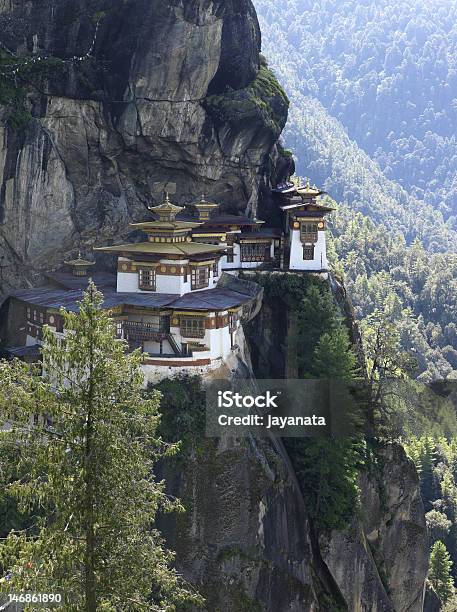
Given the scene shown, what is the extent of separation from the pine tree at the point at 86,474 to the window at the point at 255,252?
109ft

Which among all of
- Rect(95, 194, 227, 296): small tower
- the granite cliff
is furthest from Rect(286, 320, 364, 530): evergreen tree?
Rect(95, 194, 227, 296): small tower

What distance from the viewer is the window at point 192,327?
37.8 meters

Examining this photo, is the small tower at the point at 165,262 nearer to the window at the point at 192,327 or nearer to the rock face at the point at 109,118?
the window at the point at 192,327

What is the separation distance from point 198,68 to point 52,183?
1057cm

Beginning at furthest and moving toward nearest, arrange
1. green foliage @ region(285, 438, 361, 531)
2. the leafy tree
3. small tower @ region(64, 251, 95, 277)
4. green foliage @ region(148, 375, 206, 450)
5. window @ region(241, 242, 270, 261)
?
1. the leafy tree
2. window @ region(241, 242, 270, 261)
3. small tower @ region(64, 251, 95, 277)
4. green foliage @ region(285, 438, 361, 531)
5. green foliage @ region(148, 375, 206, 450)

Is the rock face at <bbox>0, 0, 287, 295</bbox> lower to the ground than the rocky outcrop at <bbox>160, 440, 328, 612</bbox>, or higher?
higher

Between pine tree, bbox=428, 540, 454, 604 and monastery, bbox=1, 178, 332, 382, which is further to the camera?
pine tree, bbox=428, 540, 454, 604

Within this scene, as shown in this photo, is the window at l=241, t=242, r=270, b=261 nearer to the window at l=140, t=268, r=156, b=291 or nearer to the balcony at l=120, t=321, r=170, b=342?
→ the window at l=140, t=268, r=156, b=291

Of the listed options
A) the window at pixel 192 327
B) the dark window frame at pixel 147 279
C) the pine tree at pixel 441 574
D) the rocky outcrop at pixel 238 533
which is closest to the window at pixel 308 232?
the dark window frame at pixel 147 279

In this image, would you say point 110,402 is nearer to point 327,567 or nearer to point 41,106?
point 327,567

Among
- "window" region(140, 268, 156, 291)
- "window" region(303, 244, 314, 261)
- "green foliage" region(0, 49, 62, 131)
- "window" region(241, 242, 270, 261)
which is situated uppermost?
"green foliage" region(0, 49, 62, 131)

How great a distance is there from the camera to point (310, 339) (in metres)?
45.0

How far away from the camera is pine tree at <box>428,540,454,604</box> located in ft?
202

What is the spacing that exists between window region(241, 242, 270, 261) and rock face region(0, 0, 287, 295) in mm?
4431
